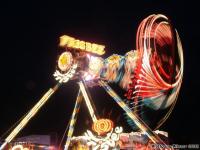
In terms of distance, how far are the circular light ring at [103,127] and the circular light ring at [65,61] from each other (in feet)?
21.8

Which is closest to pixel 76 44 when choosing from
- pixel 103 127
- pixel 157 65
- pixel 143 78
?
pixel 143 78

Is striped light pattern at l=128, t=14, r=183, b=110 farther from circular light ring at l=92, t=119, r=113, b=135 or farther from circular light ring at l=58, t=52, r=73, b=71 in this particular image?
circular light ring at l=58, t=52, r=73, b=71

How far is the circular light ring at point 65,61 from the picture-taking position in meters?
27.6

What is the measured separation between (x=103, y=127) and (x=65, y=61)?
770 cm

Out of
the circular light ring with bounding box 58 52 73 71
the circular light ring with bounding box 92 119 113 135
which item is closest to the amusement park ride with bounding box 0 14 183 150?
the circular light ring with bounding box 92 119 113 135

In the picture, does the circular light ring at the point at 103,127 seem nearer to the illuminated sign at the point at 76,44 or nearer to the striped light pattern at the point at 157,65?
the striped light pattern at the point at 157,65

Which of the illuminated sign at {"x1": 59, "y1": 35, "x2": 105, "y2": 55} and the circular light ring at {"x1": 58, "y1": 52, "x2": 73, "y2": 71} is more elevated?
the illuminated sign at {"x1": 59, "y1": 35, "x2": 105, "y2": 55}

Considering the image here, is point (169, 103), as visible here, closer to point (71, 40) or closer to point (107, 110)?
→ point (71, 40)

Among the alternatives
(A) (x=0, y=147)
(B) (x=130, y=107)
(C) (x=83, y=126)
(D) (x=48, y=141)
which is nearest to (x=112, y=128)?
(B) (x=130, y=107)

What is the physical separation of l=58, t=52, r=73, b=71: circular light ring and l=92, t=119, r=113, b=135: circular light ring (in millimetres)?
6630

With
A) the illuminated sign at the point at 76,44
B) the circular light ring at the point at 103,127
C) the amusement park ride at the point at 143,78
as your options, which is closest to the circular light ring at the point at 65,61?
the illuminated sign at the point at 76,44

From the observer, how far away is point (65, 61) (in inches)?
1099

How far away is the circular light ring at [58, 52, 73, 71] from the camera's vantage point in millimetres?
27641

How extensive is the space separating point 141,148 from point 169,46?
738 cm
